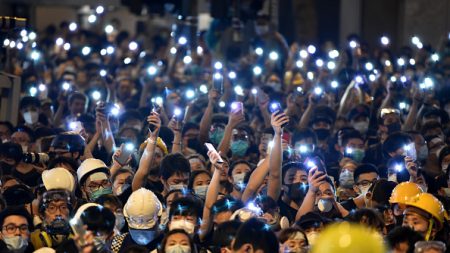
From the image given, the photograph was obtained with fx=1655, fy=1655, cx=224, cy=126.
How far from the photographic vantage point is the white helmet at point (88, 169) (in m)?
13.4

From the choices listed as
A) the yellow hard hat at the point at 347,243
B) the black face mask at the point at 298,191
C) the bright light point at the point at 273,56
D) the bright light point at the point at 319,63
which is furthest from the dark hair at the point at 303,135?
the yellow hard hat at the point at 347,243

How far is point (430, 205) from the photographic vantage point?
38.8 feet

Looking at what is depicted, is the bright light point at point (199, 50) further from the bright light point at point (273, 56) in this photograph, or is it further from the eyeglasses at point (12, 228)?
the eyeglasses at point (12, 228)

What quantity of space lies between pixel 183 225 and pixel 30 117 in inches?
276

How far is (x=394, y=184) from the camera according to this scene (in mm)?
13039

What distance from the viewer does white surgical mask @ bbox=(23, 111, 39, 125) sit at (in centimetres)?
1850

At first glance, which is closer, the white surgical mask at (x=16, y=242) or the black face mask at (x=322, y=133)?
the white surgical mask at (x=16, y=242)

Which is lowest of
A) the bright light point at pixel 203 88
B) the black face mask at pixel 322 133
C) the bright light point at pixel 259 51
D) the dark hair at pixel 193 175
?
the bright light point at pixel 259 51

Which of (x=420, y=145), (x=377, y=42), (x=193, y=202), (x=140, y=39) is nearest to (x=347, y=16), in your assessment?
(x=377, y=42)

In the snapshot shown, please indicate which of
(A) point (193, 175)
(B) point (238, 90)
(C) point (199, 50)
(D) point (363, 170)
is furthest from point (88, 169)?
(C) point (199, 50)

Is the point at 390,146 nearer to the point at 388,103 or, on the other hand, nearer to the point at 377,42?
the point at 388,103

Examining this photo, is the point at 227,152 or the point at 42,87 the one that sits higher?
the point at 227,152

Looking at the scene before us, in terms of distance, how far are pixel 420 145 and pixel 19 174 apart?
428cm

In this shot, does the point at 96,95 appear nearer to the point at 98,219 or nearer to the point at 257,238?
the point at 98,219
